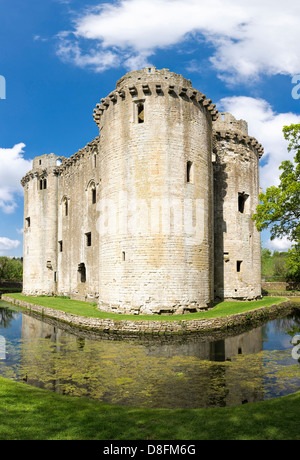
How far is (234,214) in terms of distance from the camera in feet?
80.3

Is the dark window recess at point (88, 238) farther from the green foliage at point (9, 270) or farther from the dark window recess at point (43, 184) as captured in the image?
the green foliage at point (9, 270)

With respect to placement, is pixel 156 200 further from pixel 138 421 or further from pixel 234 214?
pixel 138 421

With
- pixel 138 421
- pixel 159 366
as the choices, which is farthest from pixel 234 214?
pixel 138 421

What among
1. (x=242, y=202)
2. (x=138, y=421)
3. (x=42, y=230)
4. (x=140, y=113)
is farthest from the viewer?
(x=42, y=230)

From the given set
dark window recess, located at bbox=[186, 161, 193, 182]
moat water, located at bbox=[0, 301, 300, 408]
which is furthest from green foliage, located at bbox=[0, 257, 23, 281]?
dark window recess, located at bbox=[186, 161, 193, 182]

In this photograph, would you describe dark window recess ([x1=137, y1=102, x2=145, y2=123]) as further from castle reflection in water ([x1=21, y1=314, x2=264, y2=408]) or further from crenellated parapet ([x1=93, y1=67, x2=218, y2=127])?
castle reflection in water ([x1=21, y1=314, x2=264, y2=408])

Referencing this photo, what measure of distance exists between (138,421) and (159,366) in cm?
437

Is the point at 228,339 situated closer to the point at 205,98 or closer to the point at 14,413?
the point at 14,413

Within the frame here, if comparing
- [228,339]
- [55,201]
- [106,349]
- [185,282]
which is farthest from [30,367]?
[55,201]

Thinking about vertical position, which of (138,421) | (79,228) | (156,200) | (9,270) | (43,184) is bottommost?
(9,270)

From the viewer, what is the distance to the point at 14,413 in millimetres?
5758

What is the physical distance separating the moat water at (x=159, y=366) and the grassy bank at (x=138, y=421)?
104cm

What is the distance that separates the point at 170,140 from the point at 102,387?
12.5 metres

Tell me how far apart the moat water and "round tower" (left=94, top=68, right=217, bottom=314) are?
10.7 feet
